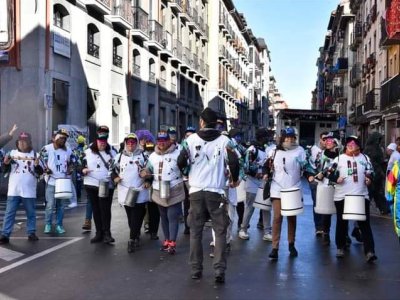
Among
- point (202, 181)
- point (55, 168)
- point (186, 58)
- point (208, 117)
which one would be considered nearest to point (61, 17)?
point (55, 168)

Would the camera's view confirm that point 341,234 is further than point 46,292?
Yes

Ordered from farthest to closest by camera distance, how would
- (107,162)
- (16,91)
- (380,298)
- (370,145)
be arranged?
(16,91) < (370,145) < (107,162) < (380,298)

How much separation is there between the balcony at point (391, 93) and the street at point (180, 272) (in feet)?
52.4

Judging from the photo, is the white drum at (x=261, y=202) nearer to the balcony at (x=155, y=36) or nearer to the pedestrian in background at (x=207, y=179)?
the pedestrian in background at (x=207, y=179)

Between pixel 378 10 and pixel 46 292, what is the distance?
30470mm

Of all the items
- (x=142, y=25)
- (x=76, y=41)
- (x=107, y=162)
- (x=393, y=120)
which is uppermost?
(x=142, y=25)

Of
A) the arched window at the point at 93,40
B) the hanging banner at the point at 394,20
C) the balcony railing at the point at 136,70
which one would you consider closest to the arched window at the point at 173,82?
the balcony railing at the point at 136,70

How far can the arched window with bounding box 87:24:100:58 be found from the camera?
2211cm

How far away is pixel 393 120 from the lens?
27.4 meters

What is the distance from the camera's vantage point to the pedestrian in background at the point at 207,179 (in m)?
6.23

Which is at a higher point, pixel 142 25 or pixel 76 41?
pixel 142 25

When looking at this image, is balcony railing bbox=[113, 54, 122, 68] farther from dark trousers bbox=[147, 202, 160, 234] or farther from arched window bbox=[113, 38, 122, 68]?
dark trousers bbox=[147, 202, 160, 234]

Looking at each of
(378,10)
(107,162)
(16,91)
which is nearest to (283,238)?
(107,162)

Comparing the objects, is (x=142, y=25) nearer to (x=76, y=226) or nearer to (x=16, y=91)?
(x=16, y=91)
